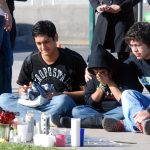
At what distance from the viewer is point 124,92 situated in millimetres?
6781

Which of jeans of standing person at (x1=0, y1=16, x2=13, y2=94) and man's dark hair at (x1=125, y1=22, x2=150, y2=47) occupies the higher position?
man's dark hair at (x1=125, y1=22, x2=150, y2=47)

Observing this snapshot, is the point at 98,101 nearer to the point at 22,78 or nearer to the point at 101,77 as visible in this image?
the point at 101,77

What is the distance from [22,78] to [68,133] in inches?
54.0

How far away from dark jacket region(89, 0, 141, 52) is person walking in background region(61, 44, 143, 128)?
58.2 inches

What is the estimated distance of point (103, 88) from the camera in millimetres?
7121

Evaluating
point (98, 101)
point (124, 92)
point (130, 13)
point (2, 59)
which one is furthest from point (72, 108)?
point (130, 13)

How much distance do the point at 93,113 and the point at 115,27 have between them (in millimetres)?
1801

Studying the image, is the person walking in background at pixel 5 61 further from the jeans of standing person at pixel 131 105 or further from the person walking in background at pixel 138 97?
the jeans of standing person at pixel 131 105

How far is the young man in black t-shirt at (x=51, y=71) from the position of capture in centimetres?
744

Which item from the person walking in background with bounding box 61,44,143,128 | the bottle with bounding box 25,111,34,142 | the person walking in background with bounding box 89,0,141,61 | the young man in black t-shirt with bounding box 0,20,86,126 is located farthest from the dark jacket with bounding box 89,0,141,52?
the bottle with bounding box 25,111,34,142

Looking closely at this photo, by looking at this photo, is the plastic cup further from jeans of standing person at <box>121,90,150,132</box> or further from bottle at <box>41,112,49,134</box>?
jeans of standing person at <box>121,90,150,132</box>

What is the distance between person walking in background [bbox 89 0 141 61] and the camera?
28.3 ft

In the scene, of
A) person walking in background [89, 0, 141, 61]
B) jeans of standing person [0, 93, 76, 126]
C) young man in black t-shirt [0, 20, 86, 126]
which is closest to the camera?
jeans of standing person [0, 93, 76, 126]

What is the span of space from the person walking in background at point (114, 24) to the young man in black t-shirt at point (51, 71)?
1075 mm
